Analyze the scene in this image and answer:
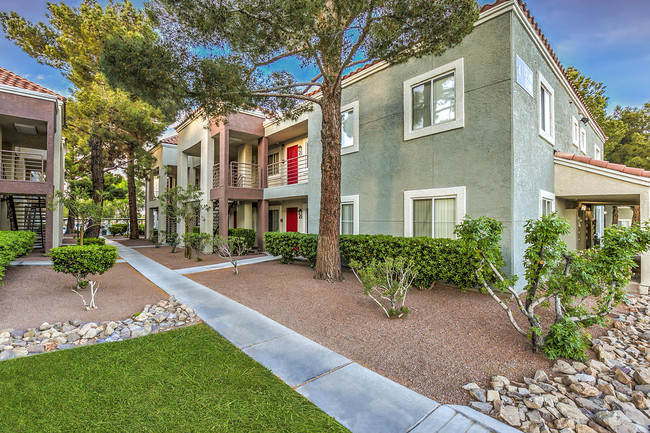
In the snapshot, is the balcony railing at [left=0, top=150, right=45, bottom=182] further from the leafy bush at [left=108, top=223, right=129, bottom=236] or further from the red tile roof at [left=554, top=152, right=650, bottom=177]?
the red tile roof at [left=554, top=152, right=650, bottom=177]

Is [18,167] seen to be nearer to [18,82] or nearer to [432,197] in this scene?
[18,82]

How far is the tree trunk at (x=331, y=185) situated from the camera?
8484 mm

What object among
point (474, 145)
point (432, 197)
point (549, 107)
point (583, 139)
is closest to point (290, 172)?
point (432, 197)

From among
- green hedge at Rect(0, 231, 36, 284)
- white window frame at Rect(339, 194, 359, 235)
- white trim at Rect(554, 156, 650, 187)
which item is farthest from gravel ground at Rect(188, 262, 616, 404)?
white trim at Rect(554, 156, 650, 187)

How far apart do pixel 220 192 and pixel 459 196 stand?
11.9m

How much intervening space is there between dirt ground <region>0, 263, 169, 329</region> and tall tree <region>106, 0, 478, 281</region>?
4985 millimetres

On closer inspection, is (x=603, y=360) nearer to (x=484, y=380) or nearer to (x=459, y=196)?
(x=484, y=380)

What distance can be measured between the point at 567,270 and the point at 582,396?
156cm

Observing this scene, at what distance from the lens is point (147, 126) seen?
18.2 metres

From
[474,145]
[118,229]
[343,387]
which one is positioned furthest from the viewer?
[118,229]

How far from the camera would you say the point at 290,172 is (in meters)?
16.8

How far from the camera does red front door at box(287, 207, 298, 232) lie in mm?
16891

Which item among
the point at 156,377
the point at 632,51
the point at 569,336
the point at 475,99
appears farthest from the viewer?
the point at 632,51

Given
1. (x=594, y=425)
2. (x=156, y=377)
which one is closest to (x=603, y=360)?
(x=594, y=425)
